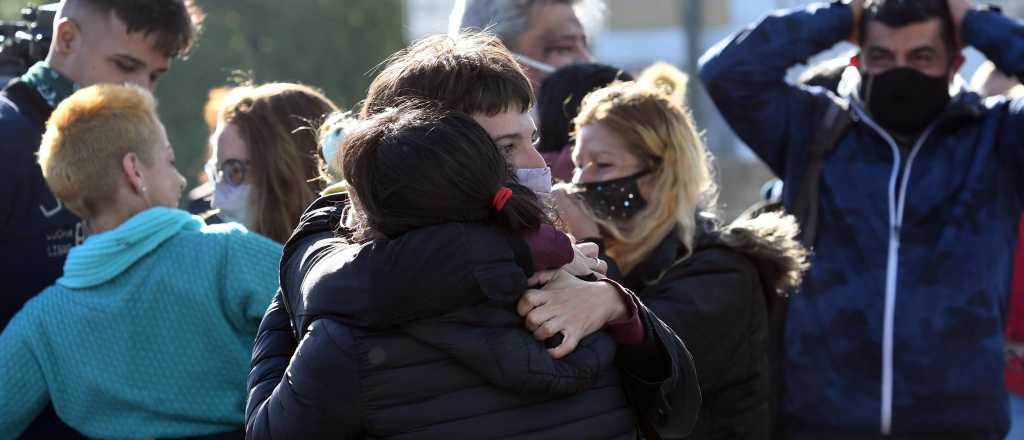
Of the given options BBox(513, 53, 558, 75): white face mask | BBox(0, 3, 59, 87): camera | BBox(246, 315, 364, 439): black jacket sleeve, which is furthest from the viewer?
BBox(513, 53, 558, 75): white face mask

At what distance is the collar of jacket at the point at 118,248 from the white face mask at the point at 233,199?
44 cm

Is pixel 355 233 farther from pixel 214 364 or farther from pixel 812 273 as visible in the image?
pixel 812 273

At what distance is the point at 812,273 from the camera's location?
12.7 feet

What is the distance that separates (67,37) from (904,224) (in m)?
2.73

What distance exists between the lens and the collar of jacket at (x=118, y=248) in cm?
303

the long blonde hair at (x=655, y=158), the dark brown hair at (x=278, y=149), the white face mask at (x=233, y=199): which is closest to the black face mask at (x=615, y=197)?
the long blonde hair at (x=655, y=158)

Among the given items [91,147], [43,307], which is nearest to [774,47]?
[91,147]

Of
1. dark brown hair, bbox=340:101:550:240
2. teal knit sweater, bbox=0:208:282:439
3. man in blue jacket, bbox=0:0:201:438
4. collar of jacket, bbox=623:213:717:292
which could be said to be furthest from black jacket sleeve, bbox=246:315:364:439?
man in blue jacket, bbox=0:0:201:438

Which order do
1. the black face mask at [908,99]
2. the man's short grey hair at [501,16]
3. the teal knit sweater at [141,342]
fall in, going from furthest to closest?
the man's short grey hair at [501,16] → the black face mask at [908,99] → the teal knit sweater at [141,342]

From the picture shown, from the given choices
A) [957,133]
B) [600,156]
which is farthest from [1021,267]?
[600,156]

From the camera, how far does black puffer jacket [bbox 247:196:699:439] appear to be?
1902 millimetres

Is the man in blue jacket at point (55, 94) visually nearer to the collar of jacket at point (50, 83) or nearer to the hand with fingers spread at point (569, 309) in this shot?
the collar of jacket at point (50, 83)

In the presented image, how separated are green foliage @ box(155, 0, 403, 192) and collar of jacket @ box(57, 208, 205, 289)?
13.4 metres

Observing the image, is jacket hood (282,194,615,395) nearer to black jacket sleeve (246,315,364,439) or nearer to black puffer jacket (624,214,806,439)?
black jacket sleeve (246,315,364,439)
